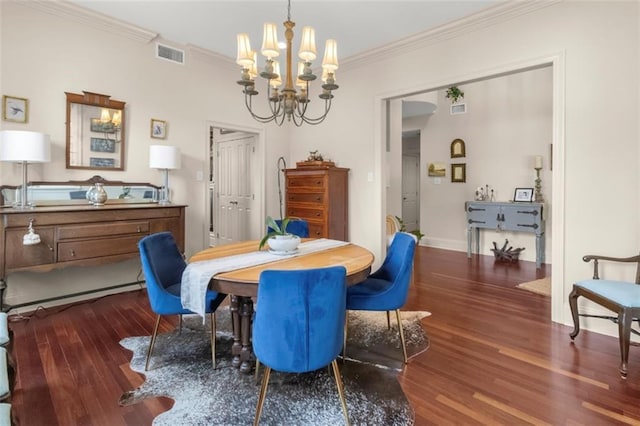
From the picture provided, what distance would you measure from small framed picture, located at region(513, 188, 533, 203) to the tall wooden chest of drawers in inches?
118

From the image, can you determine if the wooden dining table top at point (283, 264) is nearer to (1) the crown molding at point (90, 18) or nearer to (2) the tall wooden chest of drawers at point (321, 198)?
(2) the tall wooden chest of drawers at point (321, 198)

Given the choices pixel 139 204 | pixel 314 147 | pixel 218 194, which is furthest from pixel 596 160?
pixel 218 194

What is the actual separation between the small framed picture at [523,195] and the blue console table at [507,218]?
13.3 inches

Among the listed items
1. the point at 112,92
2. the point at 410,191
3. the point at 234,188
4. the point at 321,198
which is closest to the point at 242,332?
the point at 321,198

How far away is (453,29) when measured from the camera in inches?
143

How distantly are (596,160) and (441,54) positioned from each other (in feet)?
6.23

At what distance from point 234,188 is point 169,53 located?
2.40 m

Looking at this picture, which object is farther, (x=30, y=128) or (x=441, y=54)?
(x=441, y=54)

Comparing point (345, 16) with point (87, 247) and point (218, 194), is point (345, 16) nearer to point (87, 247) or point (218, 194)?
point (87, 247)

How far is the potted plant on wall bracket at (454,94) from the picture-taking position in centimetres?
605

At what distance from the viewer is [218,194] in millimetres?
6359

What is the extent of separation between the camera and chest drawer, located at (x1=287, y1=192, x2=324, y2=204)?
14.8ft

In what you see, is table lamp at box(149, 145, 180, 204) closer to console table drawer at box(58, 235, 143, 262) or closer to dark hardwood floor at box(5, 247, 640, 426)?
console table drawer at box(58, 235, 143, 262)

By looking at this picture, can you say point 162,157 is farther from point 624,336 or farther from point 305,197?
point 624,336
